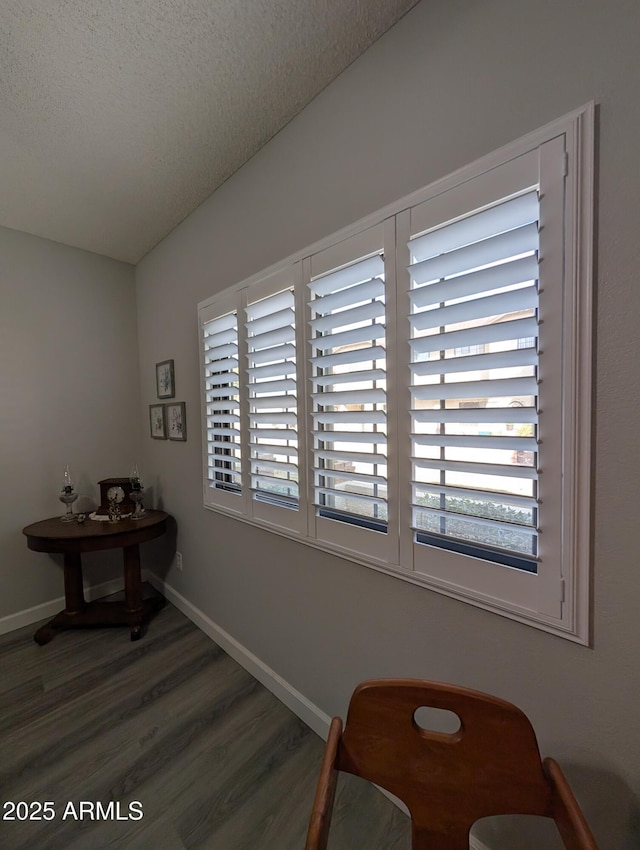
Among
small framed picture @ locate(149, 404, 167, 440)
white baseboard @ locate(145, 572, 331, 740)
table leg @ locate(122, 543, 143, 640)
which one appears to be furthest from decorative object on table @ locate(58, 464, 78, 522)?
white baseboard @ locate(145, 572, 331, 740)

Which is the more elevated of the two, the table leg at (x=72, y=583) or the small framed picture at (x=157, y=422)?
the small framed picture at (x=157, y=422)

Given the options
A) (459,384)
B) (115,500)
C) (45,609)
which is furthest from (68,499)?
(459,384)

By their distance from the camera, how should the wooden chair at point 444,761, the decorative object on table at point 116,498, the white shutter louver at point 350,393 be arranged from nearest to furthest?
the wooden chair at point 444,761 → the white shutter louver at point 350,393 → the decorative object on table at point 116,498

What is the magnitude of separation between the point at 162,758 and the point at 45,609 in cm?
168

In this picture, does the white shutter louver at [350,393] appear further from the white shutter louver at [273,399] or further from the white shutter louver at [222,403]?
the white shutter louver at [222,403]

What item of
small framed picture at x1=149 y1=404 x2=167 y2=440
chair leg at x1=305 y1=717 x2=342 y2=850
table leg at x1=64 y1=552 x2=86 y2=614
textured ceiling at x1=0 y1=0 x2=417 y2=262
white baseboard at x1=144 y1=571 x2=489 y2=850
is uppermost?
textured ceiling at x1=0 y1=0 x2=417 y2=262

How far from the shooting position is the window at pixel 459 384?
0.83 meters

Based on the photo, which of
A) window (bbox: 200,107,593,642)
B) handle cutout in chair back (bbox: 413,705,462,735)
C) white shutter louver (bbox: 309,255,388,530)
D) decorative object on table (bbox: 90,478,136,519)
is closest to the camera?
window (bbox: 200,107,593,642)

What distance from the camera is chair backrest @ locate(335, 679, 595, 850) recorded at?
2.28ft

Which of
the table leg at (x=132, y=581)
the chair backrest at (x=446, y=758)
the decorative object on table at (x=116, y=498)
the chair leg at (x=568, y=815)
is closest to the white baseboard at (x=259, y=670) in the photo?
the table leg at (x=132, y=581)

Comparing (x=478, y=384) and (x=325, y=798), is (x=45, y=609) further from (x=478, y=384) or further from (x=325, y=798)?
(x=478, y=384)

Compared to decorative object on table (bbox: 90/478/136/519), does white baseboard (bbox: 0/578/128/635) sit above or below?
below

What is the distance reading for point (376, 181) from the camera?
1.21 m

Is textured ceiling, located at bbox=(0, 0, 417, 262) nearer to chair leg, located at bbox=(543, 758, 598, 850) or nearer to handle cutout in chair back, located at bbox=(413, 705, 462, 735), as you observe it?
chair leg, located at bbox=(543, 758, 598, 850)
